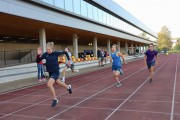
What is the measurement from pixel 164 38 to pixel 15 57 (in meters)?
126

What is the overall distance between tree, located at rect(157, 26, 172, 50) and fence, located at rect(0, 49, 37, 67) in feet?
385

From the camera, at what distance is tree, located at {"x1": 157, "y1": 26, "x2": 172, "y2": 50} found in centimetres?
13861

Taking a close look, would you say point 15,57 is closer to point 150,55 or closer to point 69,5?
point 69,5

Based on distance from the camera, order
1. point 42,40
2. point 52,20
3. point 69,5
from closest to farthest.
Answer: point 52,20, point 42,40, point 69,5

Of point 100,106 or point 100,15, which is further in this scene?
point 100,15

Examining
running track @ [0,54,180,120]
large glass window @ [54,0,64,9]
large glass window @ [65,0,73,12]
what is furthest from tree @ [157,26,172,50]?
running track @ [0,54,180,120]

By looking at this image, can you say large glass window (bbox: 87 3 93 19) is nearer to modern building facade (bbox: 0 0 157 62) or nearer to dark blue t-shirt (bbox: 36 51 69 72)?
modern building facade (bbox: 0 0 157 62)

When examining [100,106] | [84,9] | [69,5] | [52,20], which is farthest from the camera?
[84,9]

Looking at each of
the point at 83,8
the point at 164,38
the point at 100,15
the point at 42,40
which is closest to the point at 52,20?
the point at 42,40

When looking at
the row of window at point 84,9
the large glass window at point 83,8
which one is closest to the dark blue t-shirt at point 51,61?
the row of window at point 84,9

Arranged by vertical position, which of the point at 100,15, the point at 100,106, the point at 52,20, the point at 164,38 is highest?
the point at 164,38

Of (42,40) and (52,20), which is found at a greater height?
(52,20)

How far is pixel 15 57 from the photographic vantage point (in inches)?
931

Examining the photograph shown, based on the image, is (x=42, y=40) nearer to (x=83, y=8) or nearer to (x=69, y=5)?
(x=69, y=5)
